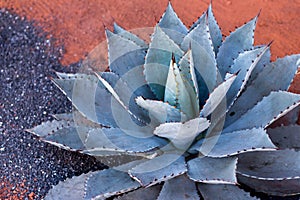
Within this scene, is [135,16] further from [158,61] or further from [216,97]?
[216,97]

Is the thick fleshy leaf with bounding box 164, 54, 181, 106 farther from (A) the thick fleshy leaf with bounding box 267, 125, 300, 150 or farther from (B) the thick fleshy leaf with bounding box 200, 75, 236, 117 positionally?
(A) the thick fleshy leaf with bounding box 267, 125, 300, 150

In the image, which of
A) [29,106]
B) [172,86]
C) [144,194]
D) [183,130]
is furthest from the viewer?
[29,106]

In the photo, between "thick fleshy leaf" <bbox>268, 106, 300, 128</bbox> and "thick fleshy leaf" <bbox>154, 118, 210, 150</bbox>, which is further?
"thick fleshy leaf" <bbox>268, 106, 300, 128</bbox>

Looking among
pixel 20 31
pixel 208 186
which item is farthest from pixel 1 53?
pixel 208 186

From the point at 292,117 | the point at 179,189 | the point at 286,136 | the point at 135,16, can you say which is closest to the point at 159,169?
the point at 179,189

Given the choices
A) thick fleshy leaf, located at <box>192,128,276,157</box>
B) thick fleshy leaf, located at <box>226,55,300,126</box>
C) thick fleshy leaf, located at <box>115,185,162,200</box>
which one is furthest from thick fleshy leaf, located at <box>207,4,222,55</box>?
thick fleshy leaf, located at <box>115,185,162,200</box>

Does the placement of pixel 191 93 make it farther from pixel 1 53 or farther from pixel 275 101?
pixel 1 53

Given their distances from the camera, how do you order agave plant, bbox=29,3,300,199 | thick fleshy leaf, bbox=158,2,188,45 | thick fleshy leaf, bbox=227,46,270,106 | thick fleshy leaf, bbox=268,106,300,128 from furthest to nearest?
1. thick fleshy leaf, bbox=268,106,300,128
2. thick fleshy leaf, bbox=158,2,188,45
3. thick fleshy leaf, bbox=227,46,270,106
4. agave plant, bbox=29,3,300,199
